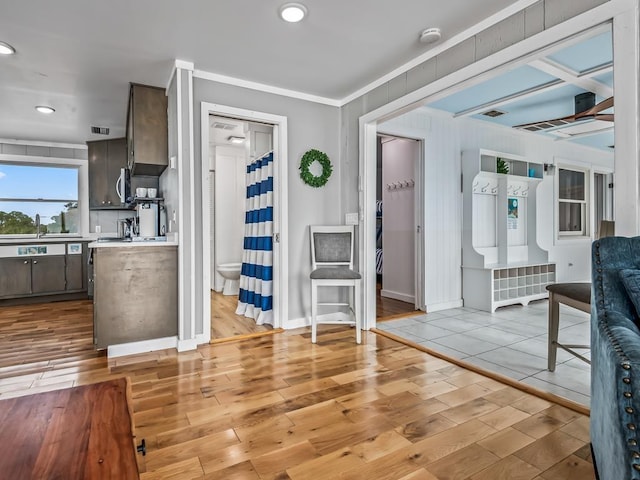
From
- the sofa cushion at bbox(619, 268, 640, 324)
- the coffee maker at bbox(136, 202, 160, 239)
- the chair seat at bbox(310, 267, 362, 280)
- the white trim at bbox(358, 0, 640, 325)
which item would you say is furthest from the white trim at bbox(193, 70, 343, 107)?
the sofa cushion at bbox(619, 268, 640, 324)

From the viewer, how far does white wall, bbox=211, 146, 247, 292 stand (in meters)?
5.84

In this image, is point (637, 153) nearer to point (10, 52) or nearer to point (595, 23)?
point (595, 23)

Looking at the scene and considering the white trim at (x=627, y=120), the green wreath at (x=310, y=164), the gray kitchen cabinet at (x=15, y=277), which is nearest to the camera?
the white trim at (x=627, y=120)

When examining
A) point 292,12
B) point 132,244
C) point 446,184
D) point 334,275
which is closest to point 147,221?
point 132,244

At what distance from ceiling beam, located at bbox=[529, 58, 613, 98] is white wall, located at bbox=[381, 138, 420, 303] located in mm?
1621

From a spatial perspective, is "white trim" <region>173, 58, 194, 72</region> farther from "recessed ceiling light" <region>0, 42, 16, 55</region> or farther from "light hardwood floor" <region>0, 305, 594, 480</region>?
"light hardwood floor" <region>0, 305, 594, 480</region>

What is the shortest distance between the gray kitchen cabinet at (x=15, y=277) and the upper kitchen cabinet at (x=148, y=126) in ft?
9.24

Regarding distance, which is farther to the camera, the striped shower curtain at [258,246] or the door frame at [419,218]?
the door frame at [419,218]

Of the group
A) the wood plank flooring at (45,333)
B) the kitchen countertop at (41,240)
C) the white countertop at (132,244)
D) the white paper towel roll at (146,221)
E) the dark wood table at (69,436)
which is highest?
the white paper towel roll at (146,221)

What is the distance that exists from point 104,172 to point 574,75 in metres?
5.96

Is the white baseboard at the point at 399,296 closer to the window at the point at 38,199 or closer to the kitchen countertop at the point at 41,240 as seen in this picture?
the kitchen countertop at the point at 41,240

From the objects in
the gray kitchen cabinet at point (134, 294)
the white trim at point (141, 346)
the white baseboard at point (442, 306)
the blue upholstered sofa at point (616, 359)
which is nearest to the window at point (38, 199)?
the gray kitchen cabinet at point (134, 294)

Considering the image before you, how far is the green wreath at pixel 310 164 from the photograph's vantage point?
376 centimetres

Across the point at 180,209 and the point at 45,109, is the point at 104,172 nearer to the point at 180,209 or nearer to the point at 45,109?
the point at 45,109
